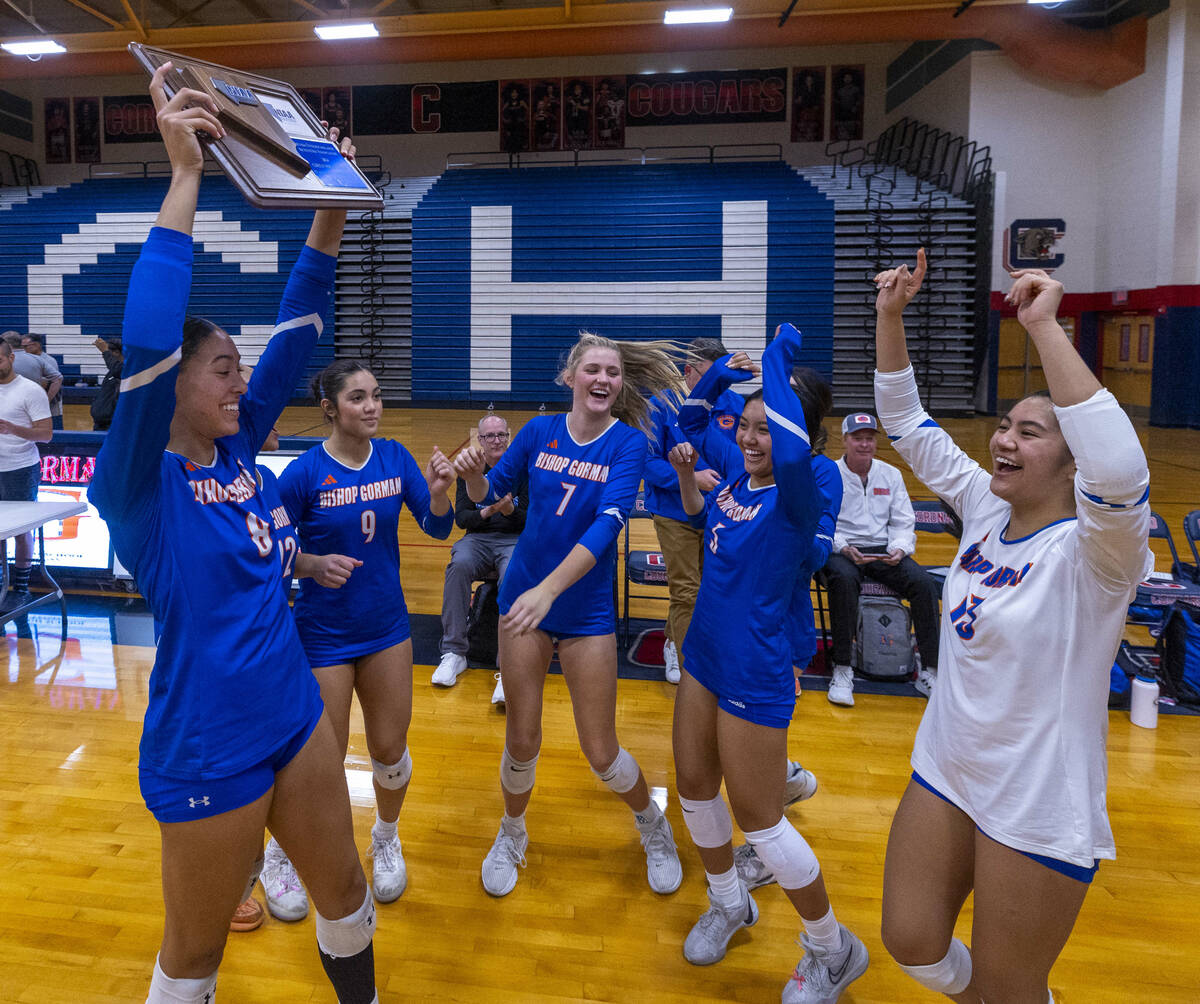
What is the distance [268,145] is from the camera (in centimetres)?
175

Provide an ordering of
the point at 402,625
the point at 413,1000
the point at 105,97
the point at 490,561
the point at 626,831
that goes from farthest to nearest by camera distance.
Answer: the point at 105,97 → the point at 490,561 → the point at 626,831 → the point at 402,625 → the point at 413,1000

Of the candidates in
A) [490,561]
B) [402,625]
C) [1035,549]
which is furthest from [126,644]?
[1035,549]

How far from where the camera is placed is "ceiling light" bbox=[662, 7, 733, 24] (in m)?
12.2

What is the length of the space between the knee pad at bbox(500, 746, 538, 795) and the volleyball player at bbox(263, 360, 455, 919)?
14.0 inches

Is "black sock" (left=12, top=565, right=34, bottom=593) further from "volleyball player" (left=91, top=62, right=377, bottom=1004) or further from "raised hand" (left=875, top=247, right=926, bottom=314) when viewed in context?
"raised hand" (left=875, top=247, right=926, bottom=314)

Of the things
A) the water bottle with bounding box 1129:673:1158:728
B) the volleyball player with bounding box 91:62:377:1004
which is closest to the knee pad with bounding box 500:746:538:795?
the volleyball player with bounding box 91:62:377:1004

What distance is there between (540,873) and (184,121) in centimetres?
269

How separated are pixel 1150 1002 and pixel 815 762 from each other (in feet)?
5.51

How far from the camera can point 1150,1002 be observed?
2471 mm

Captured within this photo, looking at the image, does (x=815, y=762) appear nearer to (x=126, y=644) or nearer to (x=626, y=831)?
(x=626, y=831)

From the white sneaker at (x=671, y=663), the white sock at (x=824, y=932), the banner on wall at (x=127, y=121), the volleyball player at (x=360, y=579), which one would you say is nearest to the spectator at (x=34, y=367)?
the white sneaker at (x=671, y=663)

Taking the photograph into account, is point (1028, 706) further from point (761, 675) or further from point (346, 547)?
point (346, 547)

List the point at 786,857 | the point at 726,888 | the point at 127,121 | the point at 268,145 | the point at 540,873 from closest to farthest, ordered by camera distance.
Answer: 1. the point at 268,145
2. the point at 786,857
3. the point at 726,888
4. the point at 540,873
5. the point at 127,121

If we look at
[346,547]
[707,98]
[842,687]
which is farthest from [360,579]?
[707,98]
